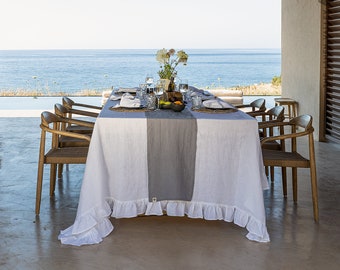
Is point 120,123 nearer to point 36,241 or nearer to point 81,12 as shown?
point 36,241

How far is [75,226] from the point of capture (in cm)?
343

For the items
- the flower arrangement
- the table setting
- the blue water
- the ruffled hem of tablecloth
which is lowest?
the ruffled hem of tablecloth

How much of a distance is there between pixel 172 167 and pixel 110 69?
29.6 meters

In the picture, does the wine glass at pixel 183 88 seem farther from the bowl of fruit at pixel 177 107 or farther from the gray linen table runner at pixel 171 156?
the gray linen table runner at pixel 171 156

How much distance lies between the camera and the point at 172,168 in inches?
143

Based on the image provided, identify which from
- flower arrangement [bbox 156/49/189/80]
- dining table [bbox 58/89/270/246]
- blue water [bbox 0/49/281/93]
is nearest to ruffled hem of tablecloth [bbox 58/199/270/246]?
dining table [bbox 58/89/270/246]

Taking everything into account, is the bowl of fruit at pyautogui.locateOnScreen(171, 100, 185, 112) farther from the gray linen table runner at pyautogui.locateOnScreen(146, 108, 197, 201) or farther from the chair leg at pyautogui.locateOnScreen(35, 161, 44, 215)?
the chair leg at pyautogui.locateOnScreen(35, 161, 44, 215)

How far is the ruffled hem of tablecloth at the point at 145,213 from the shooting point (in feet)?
11.2

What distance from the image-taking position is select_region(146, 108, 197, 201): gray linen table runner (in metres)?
3.60

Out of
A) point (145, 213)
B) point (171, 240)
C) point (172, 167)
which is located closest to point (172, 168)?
point (172, 167)

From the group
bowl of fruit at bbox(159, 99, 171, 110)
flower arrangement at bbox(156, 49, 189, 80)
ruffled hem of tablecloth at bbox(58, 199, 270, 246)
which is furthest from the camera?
flower arrangement at bbox(156, 49, 189, 80)

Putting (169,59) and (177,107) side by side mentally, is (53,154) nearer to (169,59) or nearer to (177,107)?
(177,107)

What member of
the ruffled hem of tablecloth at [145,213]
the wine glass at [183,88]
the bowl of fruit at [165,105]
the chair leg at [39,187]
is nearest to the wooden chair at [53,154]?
the chair leg at [39,187]

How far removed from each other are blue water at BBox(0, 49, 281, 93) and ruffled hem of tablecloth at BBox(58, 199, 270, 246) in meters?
22.0
